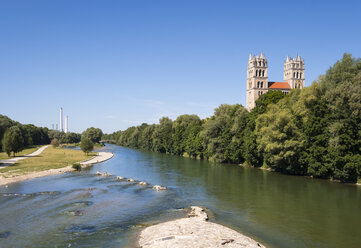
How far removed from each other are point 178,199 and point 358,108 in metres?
34.2

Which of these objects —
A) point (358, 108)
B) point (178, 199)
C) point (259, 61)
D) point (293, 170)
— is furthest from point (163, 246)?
point (259, 61)

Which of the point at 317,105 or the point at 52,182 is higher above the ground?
the point at 317,105

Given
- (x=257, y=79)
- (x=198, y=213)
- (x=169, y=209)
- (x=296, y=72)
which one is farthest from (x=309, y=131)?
(x=296, y=72)

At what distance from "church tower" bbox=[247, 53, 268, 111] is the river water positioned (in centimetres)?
12676

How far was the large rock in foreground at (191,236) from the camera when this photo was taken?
21.5 meters

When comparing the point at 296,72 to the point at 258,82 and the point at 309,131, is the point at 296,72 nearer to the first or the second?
the point at 258,82

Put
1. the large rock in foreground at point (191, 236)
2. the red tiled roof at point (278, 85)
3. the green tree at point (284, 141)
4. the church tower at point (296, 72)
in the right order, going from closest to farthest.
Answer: the large rock in foreground at point (191, 236) → the green tree at point (284, 141) → the red tiled roof at point (278, 85) → the church tower at point (296, 72)

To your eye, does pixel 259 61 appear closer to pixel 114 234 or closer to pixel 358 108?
pixel 358 108

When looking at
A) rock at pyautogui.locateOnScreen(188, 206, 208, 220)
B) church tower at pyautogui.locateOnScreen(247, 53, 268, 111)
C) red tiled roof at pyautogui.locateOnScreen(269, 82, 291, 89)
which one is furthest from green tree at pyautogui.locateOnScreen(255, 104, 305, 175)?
red tiled roof at pyautogui.locateOnScreen(269, 82, 291, 89)

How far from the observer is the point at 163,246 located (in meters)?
21.2

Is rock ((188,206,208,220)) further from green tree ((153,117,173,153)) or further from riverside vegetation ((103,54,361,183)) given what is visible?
green tree ((153,117,173,153))

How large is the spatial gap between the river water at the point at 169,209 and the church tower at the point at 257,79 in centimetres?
12676

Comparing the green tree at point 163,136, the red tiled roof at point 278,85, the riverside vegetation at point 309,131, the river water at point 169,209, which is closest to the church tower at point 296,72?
the red tiled roof at point 278,85

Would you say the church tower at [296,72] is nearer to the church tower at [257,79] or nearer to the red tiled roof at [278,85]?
the red tiled roof at [278,85]
